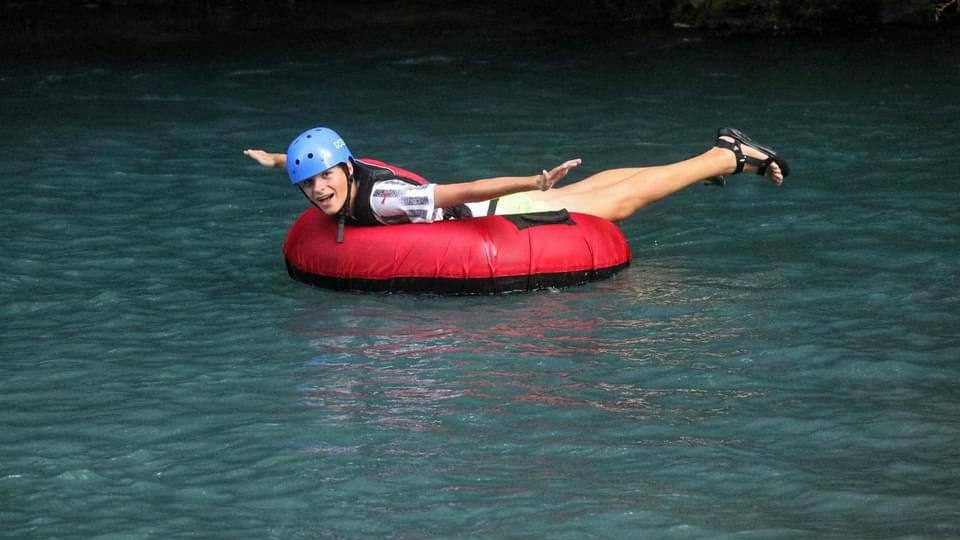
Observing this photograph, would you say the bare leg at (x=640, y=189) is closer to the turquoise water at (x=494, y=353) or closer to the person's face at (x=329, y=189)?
the turquoise water at (x=494, y=353)

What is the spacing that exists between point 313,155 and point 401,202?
0.55 m

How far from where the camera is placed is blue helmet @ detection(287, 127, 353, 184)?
8.21 meters

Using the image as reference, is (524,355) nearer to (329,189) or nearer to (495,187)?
(495,187)

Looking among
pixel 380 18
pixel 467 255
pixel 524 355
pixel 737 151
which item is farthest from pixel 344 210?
pixel 380 18

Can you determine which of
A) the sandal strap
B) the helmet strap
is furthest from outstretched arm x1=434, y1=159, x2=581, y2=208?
the sandal strap

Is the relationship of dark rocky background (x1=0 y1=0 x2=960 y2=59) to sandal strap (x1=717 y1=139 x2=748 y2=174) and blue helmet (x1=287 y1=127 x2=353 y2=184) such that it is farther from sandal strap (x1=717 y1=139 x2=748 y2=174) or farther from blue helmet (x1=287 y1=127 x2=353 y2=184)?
blue helmet (x1=287 y1=127 x2=353 y2=184)

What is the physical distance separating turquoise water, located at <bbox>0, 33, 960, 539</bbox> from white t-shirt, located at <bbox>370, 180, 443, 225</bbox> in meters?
0.48

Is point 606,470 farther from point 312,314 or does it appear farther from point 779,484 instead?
point 312,314

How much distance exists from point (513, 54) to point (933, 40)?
4.70 metres

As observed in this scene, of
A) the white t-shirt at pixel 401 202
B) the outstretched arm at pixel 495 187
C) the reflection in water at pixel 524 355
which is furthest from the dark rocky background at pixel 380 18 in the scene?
the outstretched arm at pixel 495 187

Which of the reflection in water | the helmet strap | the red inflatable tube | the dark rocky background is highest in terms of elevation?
the dark rocky background

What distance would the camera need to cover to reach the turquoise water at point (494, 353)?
552cm

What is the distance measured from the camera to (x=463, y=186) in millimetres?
7922

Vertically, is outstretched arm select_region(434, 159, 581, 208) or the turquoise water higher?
outstretched arm select_region(434, 159, 581, 208)
